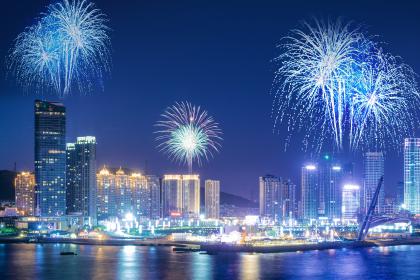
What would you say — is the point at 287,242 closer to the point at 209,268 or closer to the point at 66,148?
the point at 209,268

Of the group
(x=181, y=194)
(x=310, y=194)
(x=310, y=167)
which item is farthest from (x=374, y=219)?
(x=181, y=194)

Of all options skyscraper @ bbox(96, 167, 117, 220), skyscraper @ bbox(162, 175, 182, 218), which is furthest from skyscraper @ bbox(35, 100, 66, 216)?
skyscraper @ bbox(162, 175, 182, 218)

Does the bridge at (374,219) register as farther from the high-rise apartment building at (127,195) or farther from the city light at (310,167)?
the high-rise apartment building at (127,195)

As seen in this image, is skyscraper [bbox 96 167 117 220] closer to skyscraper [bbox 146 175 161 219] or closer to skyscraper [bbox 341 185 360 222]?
skyscraper [bbox 146 175 161 219]

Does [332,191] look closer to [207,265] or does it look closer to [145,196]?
[145,196]

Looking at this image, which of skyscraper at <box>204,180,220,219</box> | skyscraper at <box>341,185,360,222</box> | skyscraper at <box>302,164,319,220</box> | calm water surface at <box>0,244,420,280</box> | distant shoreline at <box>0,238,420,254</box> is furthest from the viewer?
skyscraper at <box>204,180,220,219</box>

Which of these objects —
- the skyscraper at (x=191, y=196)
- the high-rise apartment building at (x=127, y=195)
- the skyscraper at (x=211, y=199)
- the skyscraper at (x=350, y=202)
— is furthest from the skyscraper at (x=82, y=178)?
the skyscraper at (x=350, y=202)

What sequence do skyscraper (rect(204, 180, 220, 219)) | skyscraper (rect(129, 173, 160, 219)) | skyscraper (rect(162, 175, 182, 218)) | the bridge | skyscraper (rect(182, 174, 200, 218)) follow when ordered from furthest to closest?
skyscraper (rect(204, 180, 220, 219)) < skyscraper (rect(162, 175, 182, 218)) < skyscraper (rect(182, 174, 200, 218)) < skyscraper (rect(129, 173, 160, 219)) < the bridge

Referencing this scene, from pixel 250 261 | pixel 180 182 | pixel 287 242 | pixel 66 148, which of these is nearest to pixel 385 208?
pixel 180 182
